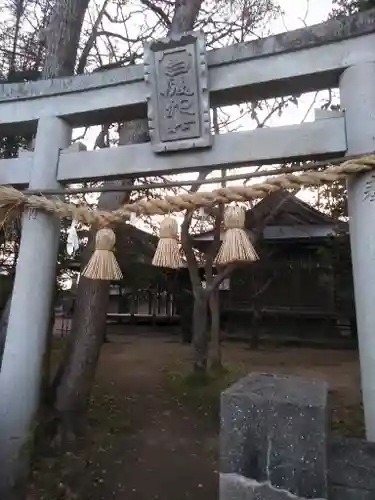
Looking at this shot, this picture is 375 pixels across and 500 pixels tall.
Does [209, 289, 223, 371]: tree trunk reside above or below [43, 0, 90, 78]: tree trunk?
below

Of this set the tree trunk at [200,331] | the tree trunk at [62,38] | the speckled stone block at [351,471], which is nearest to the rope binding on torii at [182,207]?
the speckled stone block at [351,471]

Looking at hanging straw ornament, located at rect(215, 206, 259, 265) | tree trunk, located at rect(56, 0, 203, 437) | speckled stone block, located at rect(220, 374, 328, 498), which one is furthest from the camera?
tree trunk, located at rect(56, 0, 203, 437)

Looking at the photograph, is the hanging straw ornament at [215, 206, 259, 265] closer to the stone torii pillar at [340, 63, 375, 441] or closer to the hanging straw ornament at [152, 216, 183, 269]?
the hanging straw ornament at [152, 216, 183, 269]

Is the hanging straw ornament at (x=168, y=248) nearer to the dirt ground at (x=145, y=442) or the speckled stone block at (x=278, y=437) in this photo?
the speckled stone block at (x=278, y=437)

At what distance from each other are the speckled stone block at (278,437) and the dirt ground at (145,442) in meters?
2.13

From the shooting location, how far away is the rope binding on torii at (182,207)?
94.1 inches

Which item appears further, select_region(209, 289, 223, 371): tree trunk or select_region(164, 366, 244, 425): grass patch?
select_region(209, 289, 223, 371): tree trunk

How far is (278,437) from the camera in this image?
158cm

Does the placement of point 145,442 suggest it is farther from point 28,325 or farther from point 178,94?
point 178,94

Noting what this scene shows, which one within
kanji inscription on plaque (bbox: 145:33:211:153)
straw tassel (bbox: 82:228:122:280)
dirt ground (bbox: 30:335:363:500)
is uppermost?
kanji inscription on plaque (bbox: 145:33:211:153)

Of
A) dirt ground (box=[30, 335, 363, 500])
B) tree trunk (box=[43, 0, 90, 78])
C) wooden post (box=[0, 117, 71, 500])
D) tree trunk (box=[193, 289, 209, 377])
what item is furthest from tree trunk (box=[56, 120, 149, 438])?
tree trunk (box=[193, 289, 209, 377])

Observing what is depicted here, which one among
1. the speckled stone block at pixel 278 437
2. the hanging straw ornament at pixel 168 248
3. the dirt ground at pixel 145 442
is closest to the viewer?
the speckled stone block at pixel 278 437

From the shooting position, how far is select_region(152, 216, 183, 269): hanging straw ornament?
104 inches

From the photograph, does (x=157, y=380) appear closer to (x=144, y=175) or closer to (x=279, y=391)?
(x=144, y=175)
